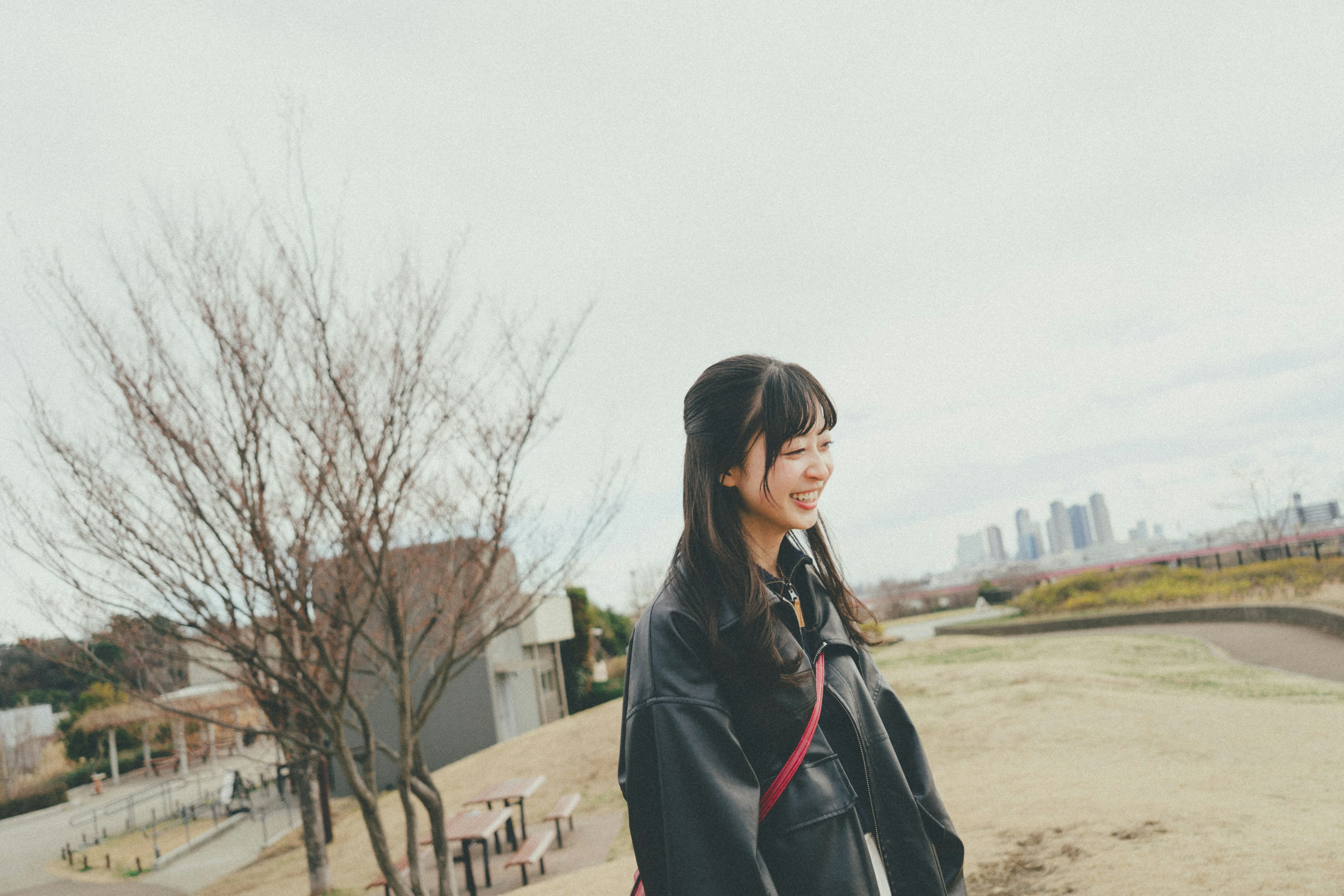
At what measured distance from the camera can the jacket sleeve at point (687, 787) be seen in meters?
1.37

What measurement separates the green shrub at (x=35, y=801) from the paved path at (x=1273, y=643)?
30.9 m

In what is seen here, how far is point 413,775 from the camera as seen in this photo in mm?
6344

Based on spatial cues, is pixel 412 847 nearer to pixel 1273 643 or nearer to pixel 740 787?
pixel 740 787

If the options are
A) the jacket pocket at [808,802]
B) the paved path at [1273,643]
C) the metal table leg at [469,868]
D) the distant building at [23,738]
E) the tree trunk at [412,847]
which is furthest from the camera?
the distant building at [23,738]

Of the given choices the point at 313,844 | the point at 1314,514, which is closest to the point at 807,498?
the point at 313,844

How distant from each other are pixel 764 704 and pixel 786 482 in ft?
1.61

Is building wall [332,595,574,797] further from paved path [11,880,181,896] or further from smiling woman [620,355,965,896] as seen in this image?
smiling woman [620,355,965,896]

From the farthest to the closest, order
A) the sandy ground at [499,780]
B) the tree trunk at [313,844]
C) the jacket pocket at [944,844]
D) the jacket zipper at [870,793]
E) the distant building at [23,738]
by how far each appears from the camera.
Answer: the distant building at [23,738], the sandy ground at [499,780], the tree trunk at [313,844], the jacket pocket at [944,844], the jacket zipper at [870,793]

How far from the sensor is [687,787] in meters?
1.40

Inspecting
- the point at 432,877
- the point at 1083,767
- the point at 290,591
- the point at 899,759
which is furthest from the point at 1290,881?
the point at 432,877

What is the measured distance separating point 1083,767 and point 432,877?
7076mm

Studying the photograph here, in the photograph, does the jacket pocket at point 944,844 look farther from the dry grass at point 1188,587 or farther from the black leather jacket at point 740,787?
the dry grass at point 1188,587

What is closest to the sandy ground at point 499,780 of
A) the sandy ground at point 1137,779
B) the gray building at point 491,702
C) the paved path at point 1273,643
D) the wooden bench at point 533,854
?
the wooden bench at point 533,854

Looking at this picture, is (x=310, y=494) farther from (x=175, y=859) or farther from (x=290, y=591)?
(x=175, y=859)
